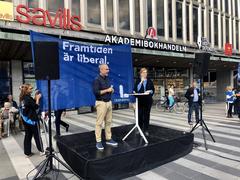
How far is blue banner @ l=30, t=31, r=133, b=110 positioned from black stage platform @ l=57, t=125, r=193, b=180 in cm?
101

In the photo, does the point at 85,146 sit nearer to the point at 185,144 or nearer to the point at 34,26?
the point at 185,144

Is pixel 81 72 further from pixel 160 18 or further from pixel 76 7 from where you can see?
pixel 160 18

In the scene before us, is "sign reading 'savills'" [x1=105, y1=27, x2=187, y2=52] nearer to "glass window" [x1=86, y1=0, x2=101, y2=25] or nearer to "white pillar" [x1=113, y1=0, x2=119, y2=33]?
"white pillar" [x1=113, y1=0, x2=119, y2=33]

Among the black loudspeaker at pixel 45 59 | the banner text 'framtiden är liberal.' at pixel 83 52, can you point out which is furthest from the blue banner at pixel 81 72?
the black loudspeaker at pixel 45 59

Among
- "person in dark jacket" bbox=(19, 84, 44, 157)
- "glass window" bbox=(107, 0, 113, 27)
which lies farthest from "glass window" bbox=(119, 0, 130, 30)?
"person in dark jacket" bbox=(19, 84, 44, 157)

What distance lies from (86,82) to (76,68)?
1.48ft

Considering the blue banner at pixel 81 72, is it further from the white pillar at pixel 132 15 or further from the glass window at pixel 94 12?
the white pillar at pixel 132 15

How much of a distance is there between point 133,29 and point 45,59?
1222cm

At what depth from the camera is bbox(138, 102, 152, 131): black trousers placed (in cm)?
609

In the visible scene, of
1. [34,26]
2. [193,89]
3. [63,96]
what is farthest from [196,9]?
[63,96]

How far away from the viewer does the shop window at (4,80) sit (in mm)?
12352

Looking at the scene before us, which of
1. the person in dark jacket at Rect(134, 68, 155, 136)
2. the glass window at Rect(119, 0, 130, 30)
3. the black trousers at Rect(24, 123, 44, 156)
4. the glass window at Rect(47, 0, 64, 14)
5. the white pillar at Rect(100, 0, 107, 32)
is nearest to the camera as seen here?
the black trousers at Rect(24, 123, 44, 156)

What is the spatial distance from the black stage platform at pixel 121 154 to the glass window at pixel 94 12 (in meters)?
9.51

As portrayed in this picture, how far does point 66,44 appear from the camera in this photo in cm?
525
